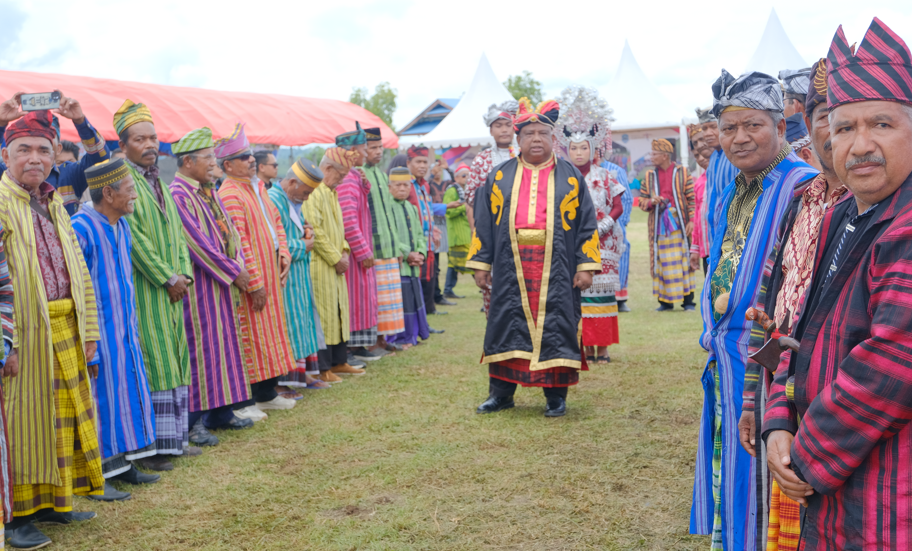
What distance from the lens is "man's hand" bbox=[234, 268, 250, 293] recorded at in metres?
5.16

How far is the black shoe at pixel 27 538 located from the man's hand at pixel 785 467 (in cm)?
316

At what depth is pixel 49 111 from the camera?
356 cm

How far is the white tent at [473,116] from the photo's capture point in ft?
63.0

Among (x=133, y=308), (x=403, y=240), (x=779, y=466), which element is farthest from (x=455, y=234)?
(x=779, y=466)

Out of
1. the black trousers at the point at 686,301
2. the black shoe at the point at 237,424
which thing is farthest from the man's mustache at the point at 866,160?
the black trousers at the point at 686,301

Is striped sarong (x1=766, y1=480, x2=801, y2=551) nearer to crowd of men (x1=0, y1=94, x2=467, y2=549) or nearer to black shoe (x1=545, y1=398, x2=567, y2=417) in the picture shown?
crowd of men (x1=0, y1=94, x2=467, y2=549)

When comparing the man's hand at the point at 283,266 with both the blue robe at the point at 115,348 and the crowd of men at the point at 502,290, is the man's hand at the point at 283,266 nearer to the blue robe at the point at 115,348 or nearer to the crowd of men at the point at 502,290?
the crowd of men at the point at 502,290

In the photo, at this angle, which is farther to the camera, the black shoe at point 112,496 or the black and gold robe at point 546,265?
the black and gold robe at point 546,265

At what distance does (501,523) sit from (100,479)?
6.43 feet

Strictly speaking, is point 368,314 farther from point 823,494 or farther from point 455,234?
point 823,494

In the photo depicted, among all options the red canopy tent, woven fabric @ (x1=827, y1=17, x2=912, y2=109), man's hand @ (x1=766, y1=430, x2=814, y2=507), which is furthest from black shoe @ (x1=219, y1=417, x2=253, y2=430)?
the red canopy tent

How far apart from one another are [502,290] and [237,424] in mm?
2061

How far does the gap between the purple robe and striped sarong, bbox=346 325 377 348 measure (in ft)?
7.10

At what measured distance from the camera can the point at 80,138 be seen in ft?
14.1
